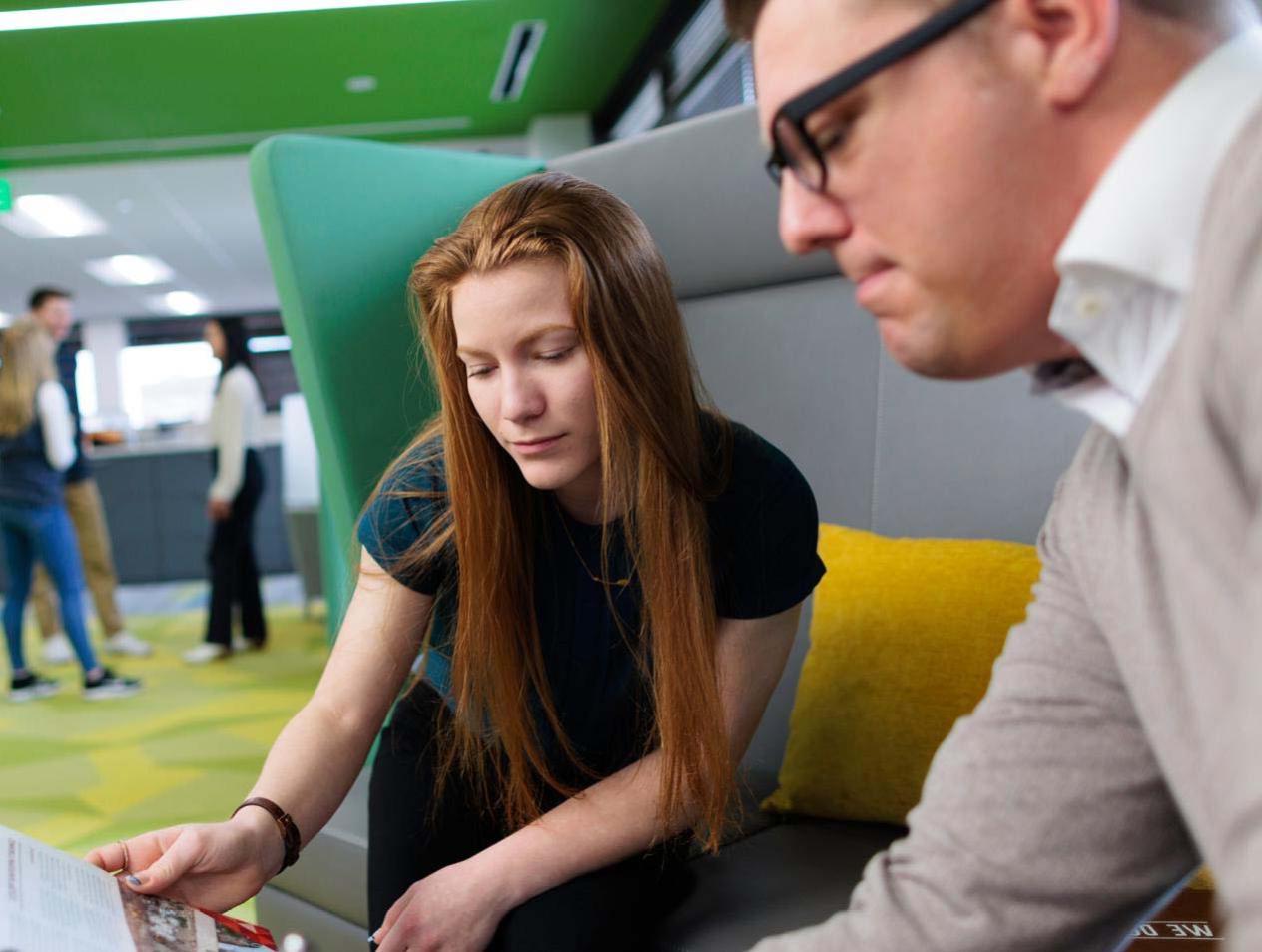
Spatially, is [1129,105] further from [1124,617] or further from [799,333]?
[799,333]

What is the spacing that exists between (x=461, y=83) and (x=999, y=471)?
4.97 metres

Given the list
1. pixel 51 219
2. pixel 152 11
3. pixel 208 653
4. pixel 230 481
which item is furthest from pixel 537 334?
pixel 51 219

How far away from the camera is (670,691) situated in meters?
0.94

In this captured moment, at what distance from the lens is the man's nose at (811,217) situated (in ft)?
1.67

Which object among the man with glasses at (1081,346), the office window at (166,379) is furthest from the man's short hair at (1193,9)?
the office window at (166,379)

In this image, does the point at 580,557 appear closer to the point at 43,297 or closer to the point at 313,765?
the point at 313,765

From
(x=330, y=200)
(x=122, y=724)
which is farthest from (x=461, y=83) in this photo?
(x=330, y=200)

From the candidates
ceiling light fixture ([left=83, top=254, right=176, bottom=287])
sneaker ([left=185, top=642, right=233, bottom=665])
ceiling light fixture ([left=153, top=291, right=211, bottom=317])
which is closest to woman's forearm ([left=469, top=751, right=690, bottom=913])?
sneaker ([left=185, top=642, right=233, bottom=665])

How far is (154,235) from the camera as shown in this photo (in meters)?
7.66

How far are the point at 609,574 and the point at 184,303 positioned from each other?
10.5 m

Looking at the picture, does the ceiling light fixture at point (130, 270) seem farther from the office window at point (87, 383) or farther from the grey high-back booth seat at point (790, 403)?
the grey high-back booth seat at point (790, 403)

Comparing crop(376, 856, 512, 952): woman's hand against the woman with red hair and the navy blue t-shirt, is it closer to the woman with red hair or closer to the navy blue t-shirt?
the woman with red hair

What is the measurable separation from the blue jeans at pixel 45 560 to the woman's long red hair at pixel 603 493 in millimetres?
3154

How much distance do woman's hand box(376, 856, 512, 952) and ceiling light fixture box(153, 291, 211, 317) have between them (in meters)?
9.96
